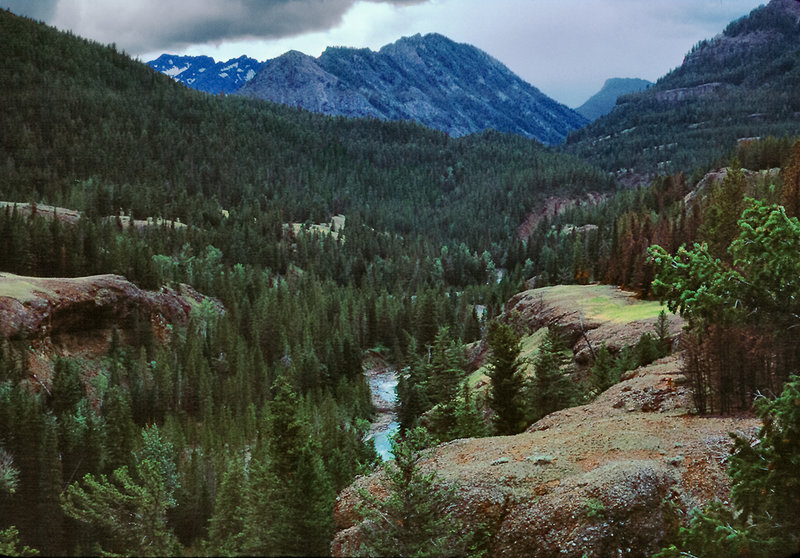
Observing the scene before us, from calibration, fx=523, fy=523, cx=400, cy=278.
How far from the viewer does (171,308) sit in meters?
83.8

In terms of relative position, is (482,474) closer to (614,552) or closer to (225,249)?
(614,552)

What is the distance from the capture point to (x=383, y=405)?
81.9m

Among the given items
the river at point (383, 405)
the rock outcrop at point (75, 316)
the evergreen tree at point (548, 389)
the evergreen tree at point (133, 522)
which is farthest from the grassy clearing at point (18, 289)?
the evergreen tree at point (133, 522)

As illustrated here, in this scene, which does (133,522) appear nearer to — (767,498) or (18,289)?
(767,498)

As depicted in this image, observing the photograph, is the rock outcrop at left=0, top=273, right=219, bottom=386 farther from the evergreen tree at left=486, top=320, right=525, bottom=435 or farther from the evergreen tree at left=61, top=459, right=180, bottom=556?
the evergreen tree at left=61, top=459, right=180, bottom=556

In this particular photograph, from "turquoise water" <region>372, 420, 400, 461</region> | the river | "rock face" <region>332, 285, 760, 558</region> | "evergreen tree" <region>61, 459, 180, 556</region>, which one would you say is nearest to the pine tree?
"evergreen tree" <region>61, 459, 180, 556</region>

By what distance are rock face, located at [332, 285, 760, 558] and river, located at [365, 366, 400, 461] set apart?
3710 cm


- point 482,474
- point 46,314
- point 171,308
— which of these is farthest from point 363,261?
point 482,474

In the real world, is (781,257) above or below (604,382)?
above

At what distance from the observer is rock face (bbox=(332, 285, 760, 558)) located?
1359cm

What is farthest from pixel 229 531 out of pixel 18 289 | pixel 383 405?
pixel 383 405

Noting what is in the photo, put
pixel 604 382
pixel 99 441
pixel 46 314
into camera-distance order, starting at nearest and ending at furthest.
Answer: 1. pixel 604 382
2. pixel 99 441
3. pixel 46 314

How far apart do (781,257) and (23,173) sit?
22551 centimetres

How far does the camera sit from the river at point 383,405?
67312 millimetres
